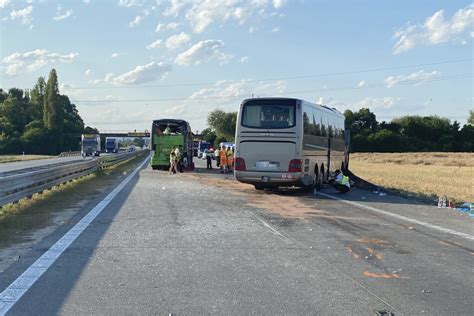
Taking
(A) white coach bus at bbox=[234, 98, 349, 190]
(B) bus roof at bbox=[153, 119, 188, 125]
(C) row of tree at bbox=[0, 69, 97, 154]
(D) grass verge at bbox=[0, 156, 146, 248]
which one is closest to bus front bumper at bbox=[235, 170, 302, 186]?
(A) white coach bus at bbox=[234, 98, 349, 190]

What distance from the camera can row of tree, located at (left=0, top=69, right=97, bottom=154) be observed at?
121500 millimetres

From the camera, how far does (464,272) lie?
7.32 meters

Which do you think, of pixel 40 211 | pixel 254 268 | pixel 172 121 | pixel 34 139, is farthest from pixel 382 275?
pixel 34 139

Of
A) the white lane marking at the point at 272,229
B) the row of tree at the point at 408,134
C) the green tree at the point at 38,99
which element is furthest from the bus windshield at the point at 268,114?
the green tree at the point at 38,99

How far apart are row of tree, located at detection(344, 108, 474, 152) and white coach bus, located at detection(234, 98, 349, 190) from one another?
294 ft

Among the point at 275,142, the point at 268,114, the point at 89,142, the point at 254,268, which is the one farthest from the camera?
the point at 89,142

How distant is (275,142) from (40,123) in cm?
11923

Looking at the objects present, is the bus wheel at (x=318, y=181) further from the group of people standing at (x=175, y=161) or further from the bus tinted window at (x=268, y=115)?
the group of people standing at (x=175, y=161)

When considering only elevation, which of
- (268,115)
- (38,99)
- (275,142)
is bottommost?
(275,142)

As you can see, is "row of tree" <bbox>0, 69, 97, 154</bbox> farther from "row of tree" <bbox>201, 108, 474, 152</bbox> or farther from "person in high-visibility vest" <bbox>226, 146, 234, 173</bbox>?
"person in high-visibility vest" <bbox>226, 146, 234, 173</bbox>

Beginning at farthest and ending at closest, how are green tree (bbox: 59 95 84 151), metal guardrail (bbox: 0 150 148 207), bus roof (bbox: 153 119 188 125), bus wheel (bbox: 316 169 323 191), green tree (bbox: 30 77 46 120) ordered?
green tree (bbox: 30 77 46 120) → green tree (bbox: 59 95 84 151) → bus roof (bbox: 153 119 188 125) → bus wheel (bbox: 316 169 323 191) → metal guardrail (bbox: 0 150 148 207)

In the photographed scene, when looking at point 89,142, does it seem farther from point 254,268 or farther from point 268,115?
point 254,268

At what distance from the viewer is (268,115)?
18.5 meters

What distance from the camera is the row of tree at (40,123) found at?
12150cm
